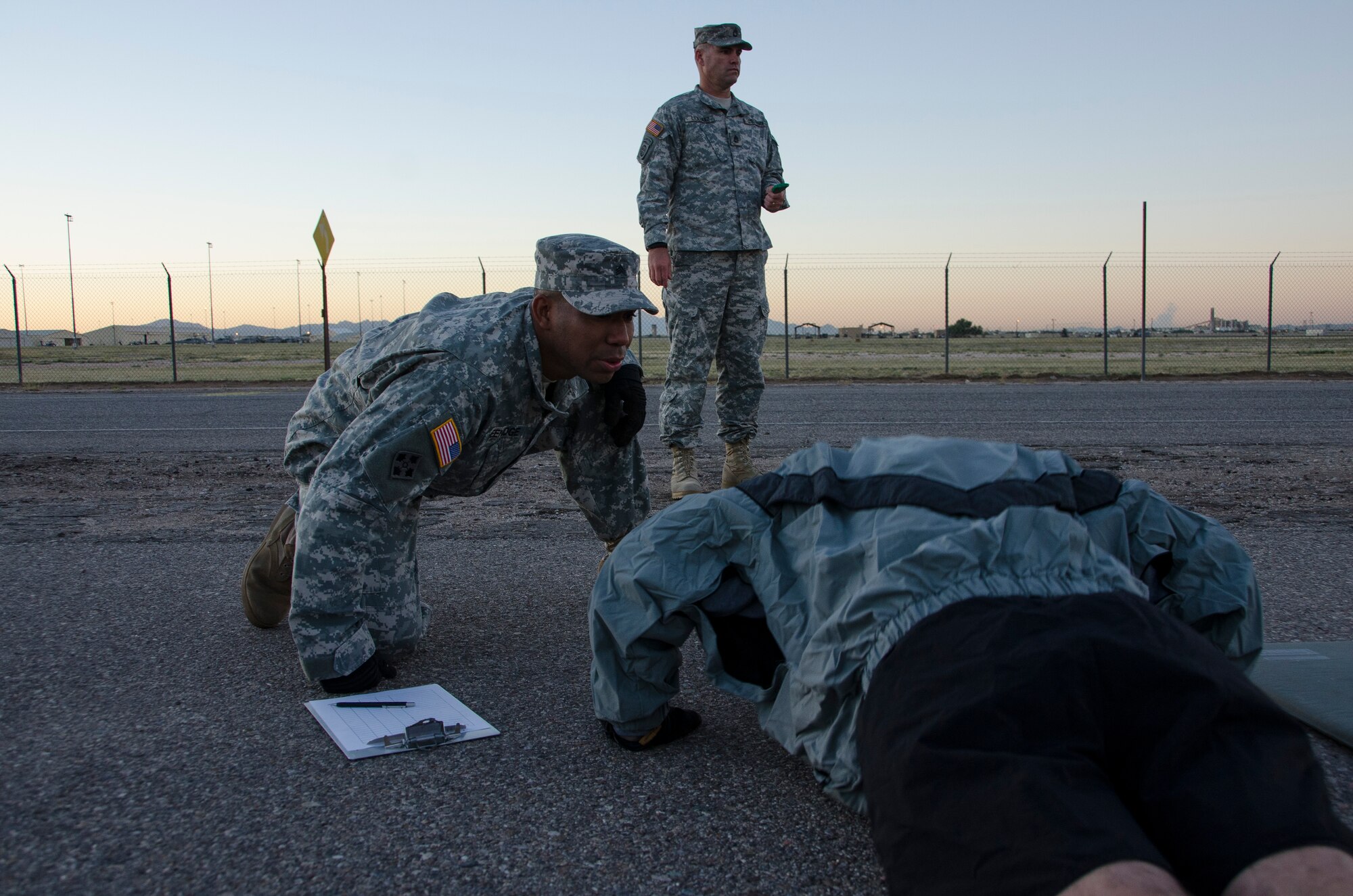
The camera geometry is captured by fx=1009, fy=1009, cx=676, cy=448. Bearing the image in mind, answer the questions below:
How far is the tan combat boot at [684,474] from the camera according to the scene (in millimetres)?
4898

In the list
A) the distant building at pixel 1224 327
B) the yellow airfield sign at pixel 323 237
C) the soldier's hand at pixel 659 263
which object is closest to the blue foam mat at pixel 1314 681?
the soldier's hand at pixel 659 263

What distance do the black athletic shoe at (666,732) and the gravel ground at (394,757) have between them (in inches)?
1.9

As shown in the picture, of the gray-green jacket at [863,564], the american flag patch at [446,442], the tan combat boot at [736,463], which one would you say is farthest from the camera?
the tan combat boot at [736,463]

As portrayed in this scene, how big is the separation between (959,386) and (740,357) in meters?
9.79

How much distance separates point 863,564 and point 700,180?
3.90 m

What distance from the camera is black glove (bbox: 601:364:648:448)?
3369 mm

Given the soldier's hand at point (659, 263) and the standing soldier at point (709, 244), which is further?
the standing soldier at point (709, 244)

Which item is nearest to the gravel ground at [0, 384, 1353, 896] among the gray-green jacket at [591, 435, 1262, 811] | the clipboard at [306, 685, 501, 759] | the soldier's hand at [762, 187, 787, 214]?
the clipboard at [306, 685, 501, 759]

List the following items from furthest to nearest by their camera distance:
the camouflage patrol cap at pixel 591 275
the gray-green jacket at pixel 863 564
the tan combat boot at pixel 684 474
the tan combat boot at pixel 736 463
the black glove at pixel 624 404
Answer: the tan combat boot at pixel 736 463
the tan combat boot at pixel 684 474
the black glove at pixel 624 404
the camouflage patrol cap at pixel 591 275
the gray-green jacket at pixel 863 564

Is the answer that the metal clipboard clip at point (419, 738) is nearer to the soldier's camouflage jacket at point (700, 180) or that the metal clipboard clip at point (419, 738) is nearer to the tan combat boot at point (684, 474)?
the tan combat boot at point (684, 474)

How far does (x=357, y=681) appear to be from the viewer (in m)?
2.57

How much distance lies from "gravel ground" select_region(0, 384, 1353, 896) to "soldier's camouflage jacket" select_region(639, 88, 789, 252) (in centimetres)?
166

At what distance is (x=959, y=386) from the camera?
14391 millimetres

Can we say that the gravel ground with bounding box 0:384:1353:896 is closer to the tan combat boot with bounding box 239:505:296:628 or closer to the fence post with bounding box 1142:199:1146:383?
the tan combat boot with bounding box 239:505:296:628
